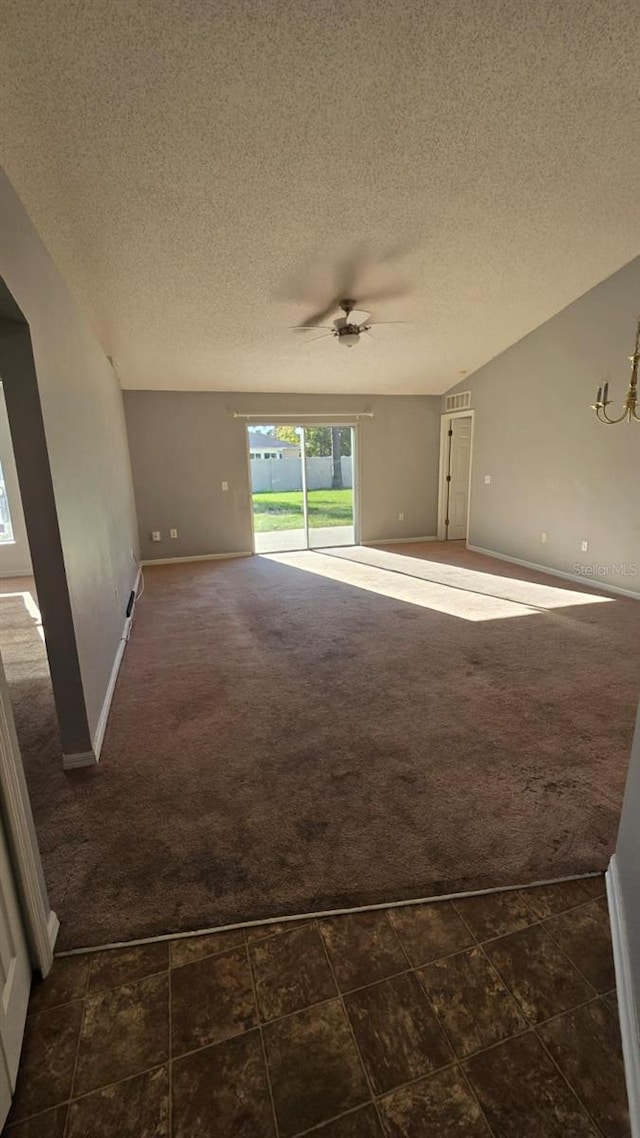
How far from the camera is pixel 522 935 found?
1348 mm

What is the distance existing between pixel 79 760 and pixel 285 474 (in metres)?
5.21

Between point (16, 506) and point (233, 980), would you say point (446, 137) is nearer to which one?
point (233, 980)

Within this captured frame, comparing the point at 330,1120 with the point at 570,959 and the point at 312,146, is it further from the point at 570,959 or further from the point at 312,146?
the point at 312,146

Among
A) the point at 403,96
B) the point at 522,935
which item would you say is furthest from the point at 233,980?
the point at 403,96

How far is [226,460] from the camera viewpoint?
21.3ft

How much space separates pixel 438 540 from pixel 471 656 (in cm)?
455

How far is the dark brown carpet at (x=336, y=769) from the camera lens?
1542mm

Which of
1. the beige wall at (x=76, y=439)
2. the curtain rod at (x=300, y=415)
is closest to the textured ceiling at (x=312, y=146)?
the beige wall at (x=76, y=439)

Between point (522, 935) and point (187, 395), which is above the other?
point (187, 395)

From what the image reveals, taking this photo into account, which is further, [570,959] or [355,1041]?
[570,959]

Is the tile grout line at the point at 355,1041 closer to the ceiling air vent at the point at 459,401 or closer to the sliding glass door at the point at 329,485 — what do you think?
the sliding glass door at the point at 329,485

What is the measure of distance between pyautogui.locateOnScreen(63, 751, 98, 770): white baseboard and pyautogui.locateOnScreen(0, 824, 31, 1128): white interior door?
998 millimetres

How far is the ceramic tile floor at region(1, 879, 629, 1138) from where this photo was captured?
980mm

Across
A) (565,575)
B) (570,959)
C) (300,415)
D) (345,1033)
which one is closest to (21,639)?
(345,1033)
